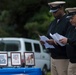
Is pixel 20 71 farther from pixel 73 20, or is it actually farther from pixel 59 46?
pixel 73 20

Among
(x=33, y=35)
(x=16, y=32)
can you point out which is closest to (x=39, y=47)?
(x=33, y=35)

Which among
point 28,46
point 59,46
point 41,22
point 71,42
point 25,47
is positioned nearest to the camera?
point 71,42

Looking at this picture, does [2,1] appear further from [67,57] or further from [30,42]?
[67,57]

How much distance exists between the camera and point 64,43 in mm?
7035

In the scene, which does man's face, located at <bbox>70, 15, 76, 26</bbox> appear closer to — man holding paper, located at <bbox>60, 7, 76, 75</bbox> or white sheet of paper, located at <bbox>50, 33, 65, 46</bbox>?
man holding paper, located at <bbox>60, 7, 76, 75</bbox>

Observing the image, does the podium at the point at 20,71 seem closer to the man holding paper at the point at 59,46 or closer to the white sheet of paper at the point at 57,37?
the man holding paper at the point at 59,46

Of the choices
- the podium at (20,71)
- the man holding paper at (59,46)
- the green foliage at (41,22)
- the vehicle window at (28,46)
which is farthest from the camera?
the green foliage at (41,22)

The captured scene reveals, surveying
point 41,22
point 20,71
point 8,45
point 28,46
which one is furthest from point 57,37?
point 41,22

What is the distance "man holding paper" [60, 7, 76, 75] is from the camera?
704 centimetres

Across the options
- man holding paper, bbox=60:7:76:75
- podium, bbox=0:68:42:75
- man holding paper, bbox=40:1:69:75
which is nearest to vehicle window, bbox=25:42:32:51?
podium, bbox=0:68:42:75

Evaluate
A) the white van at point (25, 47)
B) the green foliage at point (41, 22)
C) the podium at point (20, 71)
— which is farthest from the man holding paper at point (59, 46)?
the green foliage at point (41, 22)

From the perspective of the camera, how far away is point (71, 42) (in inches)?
277

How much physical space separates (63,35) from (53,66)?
65 cm

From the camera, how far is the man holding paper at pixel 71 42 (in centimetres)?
704
